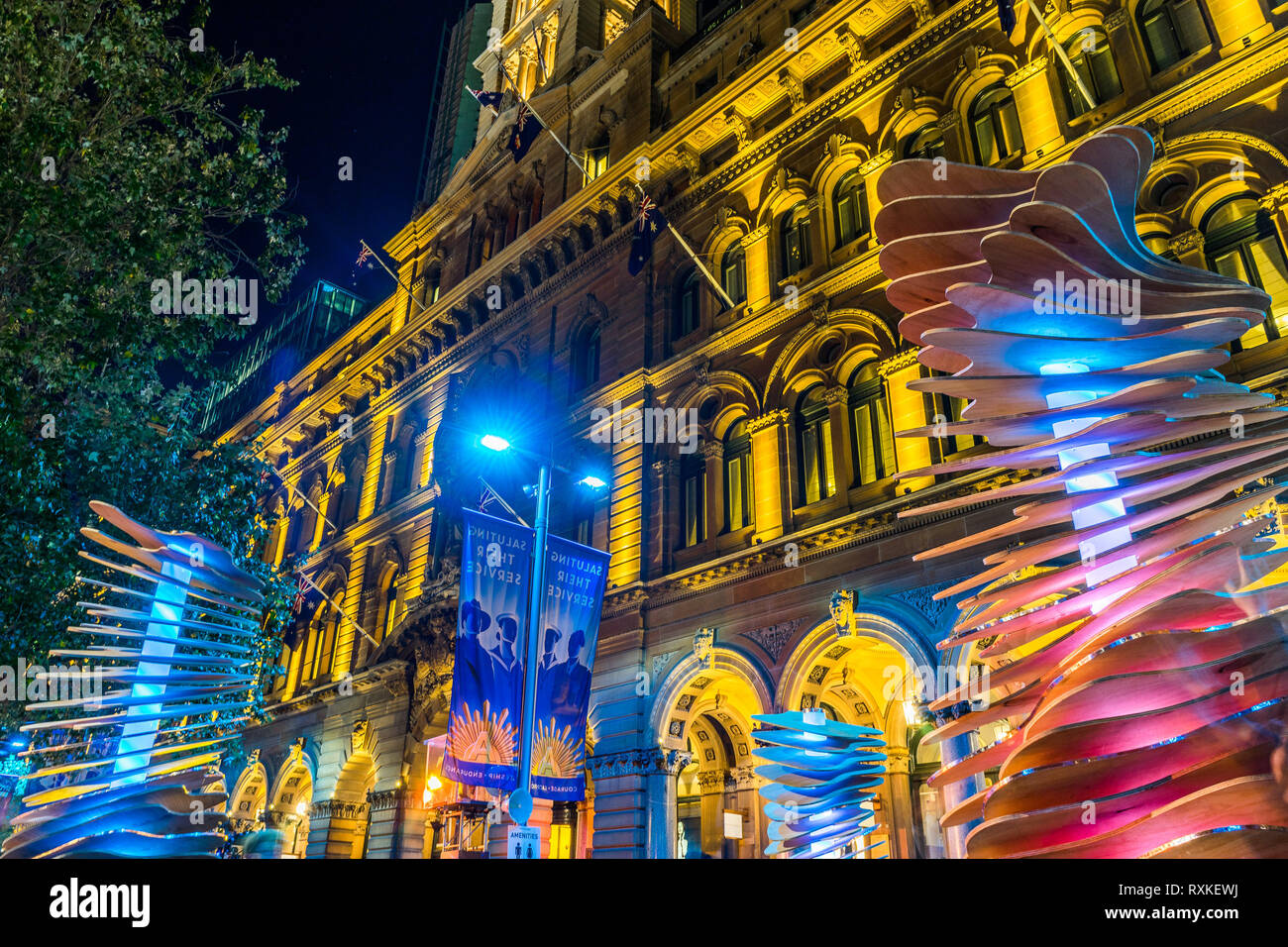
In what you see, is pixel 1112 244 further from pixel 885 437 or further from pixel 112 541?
pixel 885 437

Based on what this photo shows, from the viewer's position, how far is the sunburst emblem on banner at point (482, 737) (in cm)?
1309

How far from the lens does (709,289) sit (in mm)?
21484

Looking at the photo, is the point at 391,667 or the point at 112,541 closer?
the point at 112,541

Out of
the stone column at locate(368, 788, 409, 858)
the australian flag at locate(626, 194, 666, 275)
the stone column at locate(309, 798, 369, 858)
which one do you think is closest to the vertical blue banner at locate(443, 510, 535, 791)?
the stone column at locate(368, 788, 409, 858)

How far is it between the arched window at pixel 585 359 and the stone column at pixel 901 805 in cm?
1332

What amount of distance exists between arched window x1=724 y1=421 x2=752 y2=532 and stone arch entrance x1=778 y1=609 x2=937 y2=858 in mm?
3829

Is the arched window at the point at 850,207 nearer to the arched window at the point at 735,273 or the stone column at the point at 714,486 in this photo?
the arched window at the point at 735,273

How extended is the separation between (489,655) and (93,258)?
851cm

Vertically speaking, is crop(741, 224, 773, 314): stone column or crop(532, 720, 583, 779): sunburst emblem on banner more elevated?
crop(741, 224, 773, 314): stone column

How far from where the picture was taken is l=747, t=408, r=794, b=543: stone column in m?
17.5

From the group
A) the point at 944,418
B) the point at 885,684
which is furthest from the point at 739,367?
the point at 885,684

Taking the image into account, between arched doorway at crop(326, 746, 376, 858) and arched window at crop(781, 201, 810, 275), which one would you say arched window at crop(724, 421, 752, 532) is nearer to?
arched window at crop(781, 201, 810, 275)

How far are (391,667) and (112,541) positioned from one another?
65.8 feet
